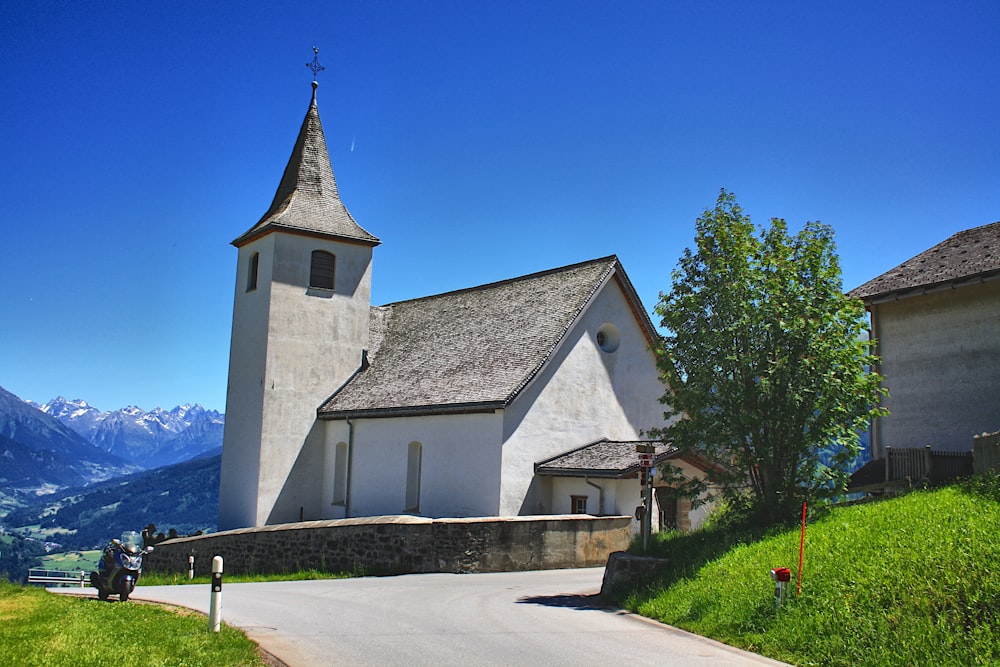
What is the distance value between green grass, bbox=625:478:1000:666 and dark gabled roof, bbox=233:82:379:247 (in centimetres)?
2102

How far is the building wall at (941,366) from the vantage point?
1962 centimetres

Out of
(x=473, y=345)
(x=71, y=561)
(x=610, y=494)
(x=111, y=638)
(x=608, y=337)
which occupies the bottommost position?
(x=71, y=561)

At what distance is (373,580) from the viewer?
19.9m

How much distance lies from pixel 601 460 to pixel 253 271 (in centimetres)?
1623

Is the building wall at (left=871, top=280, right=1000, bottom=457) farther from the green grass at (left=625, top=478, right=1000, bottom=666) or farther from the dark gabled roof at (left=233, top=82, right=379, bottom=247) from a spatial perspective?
the dark gabled roof at (left=233, top=82, right=379, bottom=247)

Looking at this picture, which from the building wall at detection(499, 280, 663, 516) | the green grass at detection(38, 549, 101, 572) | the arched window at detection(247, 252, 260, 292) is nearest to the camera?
the building wall at detection(499, 280, 663, 516)

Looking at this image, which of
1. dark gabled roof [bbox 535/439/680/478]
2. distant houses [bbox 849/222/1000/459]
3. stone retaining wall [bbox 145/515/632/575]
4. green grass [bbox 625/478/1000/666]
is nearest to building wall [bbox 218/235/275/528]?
stone retaining wall [bbox 145/515/632/575]

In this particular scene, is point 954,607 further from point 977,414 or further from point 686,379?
point 977,414

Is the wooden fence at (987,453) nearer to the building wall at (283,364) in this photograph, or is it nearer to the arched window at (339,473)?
the arched window at (339,473)

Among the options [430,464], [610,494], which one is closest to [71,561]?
[430,464]

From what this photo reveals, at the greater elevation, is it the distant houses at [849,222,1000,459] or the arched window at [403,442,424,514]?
the distant houses at [849,222,1000,459]

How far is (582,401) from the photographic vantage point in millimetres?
26922

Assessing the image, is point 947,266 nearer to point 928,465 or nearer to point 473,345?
point 928,465

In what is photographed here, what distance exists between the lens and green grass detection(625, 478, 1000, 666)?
31.2ft
